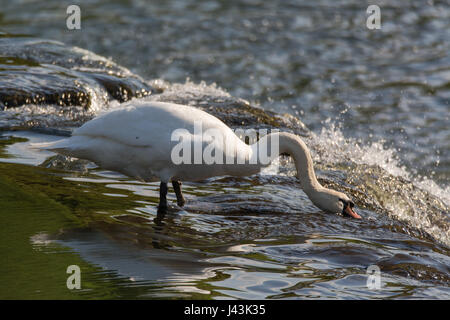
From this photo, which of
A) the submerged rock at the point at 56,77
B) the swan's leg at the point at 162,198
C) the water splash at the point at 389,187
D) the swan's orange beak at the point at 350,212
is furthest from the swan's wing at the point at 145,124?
the submerged rock at the point at 56,77

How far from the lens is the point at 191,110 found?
250 inches

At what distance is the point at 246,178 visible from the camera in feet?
25.0

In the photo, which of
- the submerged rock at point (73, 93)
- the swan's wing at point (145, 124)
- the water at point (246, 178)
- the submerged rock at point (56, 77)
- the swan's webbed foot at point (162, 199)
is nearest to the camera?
the water at point (246, 178)

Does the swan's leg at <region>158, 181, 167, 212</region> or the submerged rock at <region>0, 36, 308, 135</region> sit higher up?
the submerged rock at <region>0, 36, 308, 135</region>

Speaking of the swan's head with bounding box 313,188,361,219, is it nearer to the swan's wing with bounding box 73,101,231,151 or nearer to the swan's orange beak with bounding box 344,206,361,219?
the swan's orange beak with bounding box 344,206,361,219

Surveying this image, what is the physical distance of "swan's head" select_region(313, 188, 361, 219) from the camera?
256 inches

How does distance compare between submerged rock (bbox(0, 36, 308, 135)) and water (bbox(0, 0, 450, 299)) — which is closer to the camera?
water (bbox(0, 0, 450, 299))

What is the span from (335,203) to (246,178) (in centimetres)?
136

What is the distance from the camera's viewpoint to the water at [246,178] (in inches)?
194

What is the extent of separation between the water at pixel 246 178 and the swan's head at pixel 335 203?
0.11 meters

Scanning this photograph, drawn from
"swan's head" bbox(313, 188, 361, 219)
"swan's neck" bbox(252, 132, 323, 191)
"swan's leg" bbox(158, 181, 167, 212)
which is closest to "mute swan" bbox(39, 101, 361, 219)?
"swan's leg" bbox(158, 181, 167, 212)

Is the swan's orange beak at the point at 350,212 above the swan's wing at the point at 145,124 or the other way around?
the other way around

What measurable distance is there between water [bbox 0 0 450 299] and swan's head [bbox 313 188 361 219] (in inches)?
4.2

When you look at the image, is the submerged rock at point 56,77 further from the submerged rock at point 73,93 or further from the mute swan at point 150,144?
the mute swan at point 150,144
